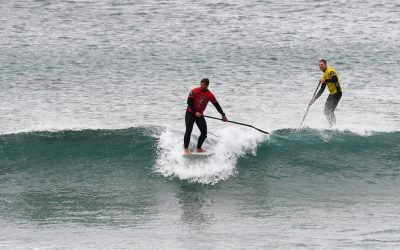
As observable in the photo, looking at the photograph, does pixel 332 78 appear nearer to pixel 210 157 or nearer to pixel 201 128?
pixel 210 157

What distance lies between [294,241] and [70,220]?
12.8ft

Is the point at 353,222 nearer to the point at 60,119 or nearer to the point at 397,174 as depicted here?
the point at 397,174

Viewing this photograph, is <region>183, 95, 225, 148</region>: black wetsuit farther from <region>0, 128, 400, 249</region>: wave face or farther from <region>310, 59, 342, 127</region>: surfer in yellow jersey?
<region>310, 59, 342, 127</region>: surfer in yellow jersey

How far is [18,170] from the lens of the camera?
17906 millimetres

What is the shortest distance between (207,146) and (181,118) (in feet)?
18.9

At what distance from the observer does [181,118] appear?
2358 cm

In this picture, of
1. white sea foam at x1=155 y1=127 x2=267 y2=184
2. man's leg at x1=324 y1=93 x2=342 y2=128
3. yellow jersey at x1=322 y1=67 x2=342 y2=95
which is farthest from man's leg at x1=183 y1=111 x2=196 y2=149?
man's leg at x1=324 y1=93 x2=342 y2=128

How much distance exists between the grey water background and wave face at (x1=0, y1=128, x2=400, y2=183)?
0.17 feet

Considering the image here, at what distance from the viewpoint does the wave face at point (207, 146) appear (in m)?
17.6

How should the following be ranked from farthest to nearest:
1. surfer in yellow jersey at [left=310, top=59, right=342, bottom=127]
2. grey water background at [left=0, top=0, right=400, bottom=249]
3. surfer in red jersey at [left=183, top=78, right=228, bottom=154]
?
surfer in yellow jersey at [left=310, top=59, right=342, bottom=127] → surfer in red jersey at [left=183, top=78, right=228, bottom=154] → grey water background at [left=0, top=0, right=400, bottom=249]

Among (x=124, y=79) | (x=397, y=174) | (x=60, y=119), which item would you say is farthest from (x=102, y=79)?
(x=397, y=174)

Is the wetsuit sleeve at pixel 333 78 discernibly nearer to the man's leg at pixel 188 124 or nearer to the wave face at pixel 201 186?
the wave face at pixel 201 186

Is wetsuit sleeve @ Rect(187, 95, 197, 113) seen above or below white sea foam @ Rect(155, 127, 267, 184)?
above

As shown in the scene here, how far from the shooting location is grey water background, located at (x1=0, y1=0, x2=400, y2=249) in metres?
14.5
